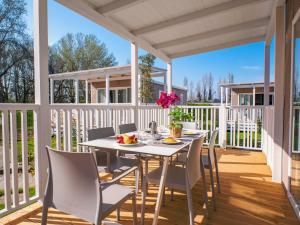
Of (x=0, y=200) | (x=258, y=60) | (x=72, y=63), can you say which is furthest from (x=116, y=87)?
(x=258, y=60)

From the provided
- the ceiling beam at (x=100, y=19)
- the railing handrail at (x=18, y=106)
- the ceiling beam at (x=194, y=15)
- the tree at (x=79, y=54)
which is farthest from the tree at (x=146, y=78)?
the tree at (x=79, y=54)

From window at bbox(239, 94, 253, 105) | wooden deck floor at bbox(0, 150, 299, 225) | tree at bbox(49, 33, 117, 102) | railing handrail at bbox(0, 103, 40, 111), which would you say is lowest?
wooden deck floor at bbox(0, 150, 299, 225)

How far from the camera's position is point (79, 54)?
63.0 ft

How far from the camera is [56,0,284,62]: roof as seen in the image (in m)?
3.07

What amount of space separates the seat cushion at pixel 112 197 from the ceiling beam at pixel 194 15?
125 inches

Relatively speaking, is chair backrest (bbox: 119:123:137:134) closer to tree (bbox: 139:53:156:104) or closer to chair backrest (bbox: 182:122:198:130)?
chair backrest (bbox: 182:122:198:130)

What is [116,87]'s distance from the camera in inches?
427

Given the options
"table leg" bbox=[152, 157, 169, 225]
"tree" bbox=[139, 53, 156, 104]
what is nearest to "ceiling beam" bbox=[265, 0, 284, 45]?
"table leg" bbox=[152, 157, 169, 225]

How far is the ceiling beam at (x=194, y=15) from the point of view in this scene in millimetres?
3260

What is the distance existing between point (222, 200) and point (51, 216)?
201 cm

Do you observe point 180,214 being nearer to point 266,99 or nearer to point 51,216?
point 51,216

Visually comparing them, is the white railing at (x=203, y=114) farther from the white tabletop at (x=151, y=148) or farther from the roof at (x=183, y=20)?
the white tabletop at (x=151, y=148)

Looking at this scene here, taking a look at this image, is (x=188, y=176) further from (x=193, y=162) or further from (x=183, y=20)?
(x=183, y=20)

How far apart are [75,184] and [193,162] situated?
1.06 m
